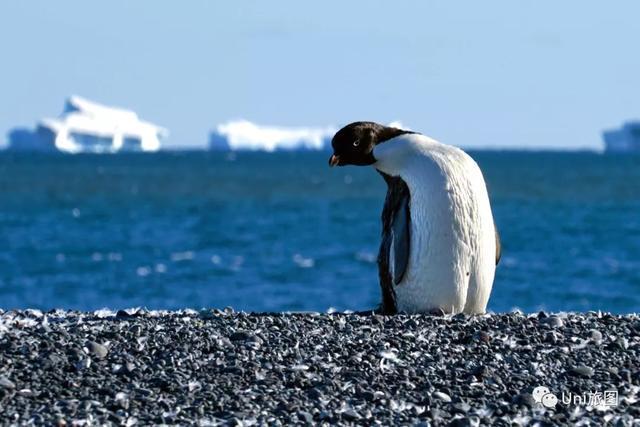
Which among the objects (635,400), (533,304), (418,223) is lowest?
(533,304)

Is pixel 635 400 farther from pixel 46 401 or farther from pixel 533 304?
pixel 533 304

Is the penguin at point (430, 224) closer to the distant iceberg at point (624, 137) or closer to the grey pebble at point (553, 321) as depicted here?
the grey pebble at point (553, 321)

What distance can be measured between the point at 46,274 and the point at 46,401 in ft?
89.4

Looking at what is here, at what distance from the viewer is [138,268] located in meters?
34.1

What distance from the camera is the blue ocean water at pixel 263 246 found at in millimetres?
28484

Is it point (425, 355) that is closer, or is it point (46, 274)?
point (425, 355)

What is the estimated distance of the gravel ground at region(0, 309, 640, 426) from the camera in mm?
6148

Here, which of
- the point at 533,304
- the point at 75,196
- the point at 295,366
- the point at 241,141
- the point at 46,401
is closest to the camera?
the point at 46,401

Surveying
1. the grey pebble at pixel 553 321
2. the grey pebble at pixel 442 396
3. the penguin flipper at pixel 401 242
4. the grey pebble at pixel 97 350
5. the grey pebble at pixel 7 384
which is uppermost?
the penguin flipper at pixel 401 242

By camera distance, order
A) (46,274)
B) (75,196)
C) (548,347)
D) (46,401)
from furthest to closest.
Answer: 1. (75,196)
2. (46,274)
3. (548,347)
4. (46,401)

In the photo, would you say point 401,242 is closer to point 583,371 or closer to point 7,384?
point 583,371

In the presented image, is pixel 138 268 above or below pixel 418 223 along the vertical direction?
below

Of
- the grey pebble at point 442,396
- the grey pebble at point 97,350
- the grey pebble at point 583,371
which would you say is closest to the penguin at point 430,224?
the grey pebble at point 583,371

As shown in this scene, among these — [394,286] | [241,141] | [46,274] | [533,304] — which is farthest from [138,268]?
[241,141]
